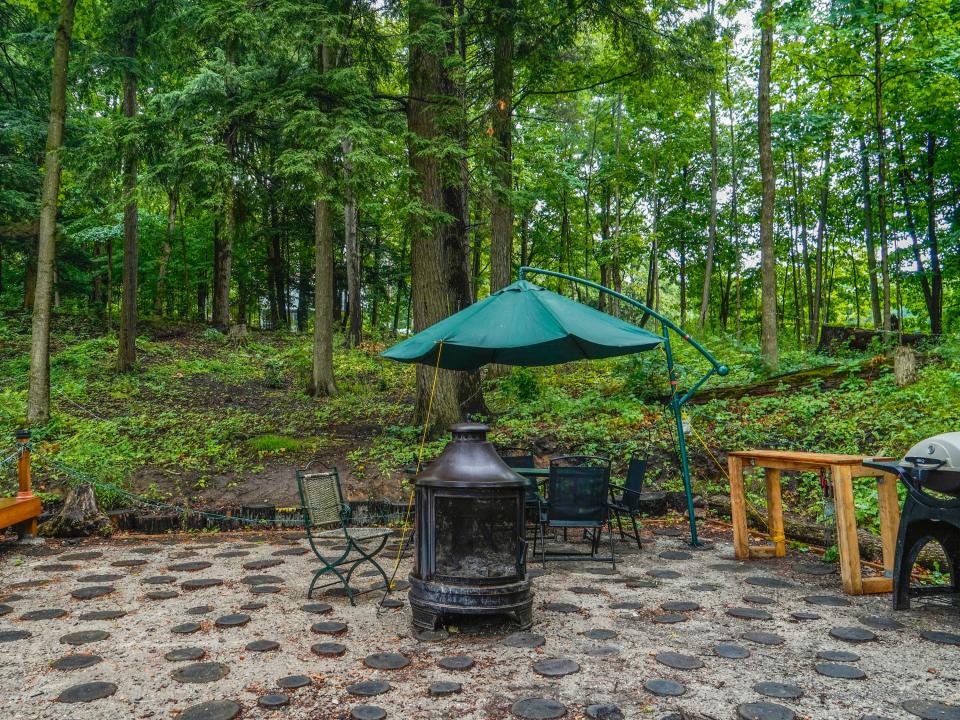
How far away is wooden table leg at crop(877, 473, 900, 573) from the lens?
5.06 m

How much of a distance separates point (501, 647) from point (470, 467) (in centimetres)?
112

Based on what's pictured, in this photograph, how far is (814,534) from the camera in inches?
257

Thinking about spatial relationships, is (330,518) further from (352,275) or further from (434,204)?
(352,275)

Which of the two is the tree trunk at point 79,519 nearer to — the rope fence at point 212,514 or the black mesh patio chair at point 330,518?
the rope fence at point 212,514

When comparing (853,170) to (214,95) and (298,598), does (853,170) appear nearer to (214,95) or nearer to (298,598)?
(214,95)

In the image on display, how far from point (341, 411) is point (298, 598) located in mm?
7185

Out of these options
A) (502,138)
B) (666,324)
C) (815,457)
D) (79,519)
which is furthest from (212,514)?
(502,138)

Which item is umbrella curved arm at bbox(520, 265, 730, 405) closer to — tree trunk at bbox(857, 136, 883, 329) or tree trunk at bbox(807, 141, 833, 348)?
tree trunk at bbox(857, 136, 883, 329)

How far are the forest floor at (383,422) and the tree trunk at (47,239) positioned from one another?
1.61ft

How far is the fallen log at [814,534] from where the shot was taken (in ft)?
18.2

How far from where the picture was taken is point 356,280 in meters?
19.2

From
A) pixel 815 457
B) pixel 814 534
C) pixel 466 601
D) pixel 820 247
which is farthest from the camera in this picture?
pixel 820 247

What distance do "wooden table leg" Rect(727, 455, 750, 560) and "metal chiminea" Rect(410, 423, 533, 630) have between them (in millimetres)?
2785

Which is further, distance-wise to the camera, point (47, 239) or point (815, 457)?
point (47, 239)
